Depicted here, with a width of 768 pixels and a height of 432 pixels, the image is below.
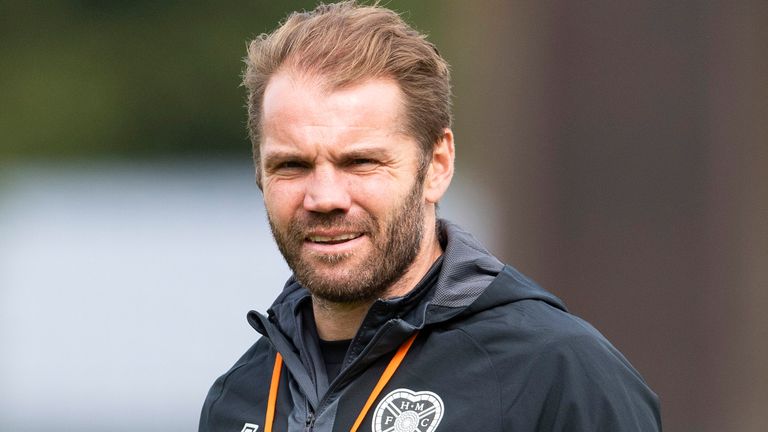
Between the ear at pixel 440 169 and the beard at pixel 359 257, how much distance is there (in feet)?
0.29

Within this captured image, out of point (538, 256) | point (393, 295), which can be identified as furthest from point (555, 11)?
point (393, 295)

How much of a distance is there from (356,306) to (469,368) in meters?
0.34

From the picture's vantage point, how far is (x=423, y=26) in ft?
38.6

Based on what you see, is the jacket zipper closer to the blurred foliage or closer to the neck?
the neck

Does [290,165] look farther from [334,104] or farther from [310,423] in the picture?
[310,423]

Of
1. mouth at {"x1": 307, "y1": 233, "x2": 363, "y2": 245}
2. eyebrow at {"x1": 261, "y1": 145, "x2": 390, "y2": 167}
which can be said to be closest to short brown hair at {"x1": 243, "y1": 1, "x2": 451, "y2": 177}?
eyebrow at {"x1": 261, "y1": 145, "x2": 390, "y2": 167}

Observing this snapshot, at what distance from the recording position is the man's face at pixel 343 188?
2668 millimetres

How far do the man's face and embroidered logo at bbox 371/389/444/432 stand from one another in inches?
9.6

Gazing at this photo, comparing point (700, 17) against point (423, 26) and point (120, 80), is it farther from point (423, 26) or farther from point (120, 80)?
point (120, 80)

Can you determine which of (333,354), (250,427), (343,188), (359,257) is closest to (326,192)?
(343,188)

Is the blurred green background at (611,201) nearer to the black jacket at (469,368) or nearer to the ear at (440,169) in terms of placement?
the ear at (440,169)

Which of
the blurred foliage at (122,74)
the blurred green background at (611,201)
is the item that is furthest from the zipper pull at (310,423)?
the blurred foliage at (122,74)

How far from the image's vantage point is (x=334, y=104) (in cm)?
271

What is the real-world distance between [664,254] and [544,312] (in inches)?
208
